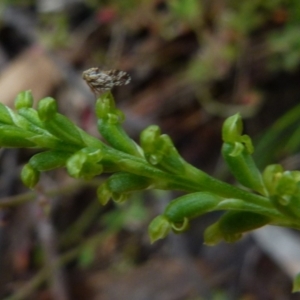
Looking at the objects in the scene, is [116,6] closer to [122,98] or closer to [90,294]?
[122,98]

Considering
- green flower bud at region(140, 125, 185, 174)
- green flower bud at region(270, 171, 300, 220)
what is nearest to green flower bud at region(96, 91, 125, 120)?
green flower bud at region(140, 125, 185, 174)

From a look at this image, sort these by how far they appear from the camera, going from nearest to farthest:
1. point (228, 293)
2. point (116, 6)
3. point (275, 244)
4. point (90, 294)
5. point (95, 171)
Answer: point (95, 171)
point (275, 244)
point (228, 293)
point (90, 294)
point (116, 6)

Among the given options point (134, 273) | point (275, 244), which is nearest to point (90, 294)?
point (134, 273)

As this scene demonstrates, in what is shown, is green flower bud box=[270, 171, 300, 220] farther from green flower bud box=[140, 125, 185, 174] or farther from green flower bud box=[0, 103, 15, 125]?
green flower bud box=[0, 103, 15, 125]

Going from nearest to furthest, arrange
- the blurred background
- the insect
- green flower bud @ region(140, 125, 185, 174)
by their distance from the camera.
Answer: green flower bud @ region(140, 125, 185, 174), the insect, the blurred background

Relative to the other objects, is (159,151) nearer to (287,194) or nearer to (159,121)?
(287,194)

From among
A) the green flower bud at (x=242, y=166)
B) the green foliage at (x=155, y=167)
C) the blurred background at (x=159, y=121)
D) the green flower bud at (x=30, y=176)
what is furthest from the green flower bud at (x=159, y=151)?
the blurred background at (x=159, y=121)
